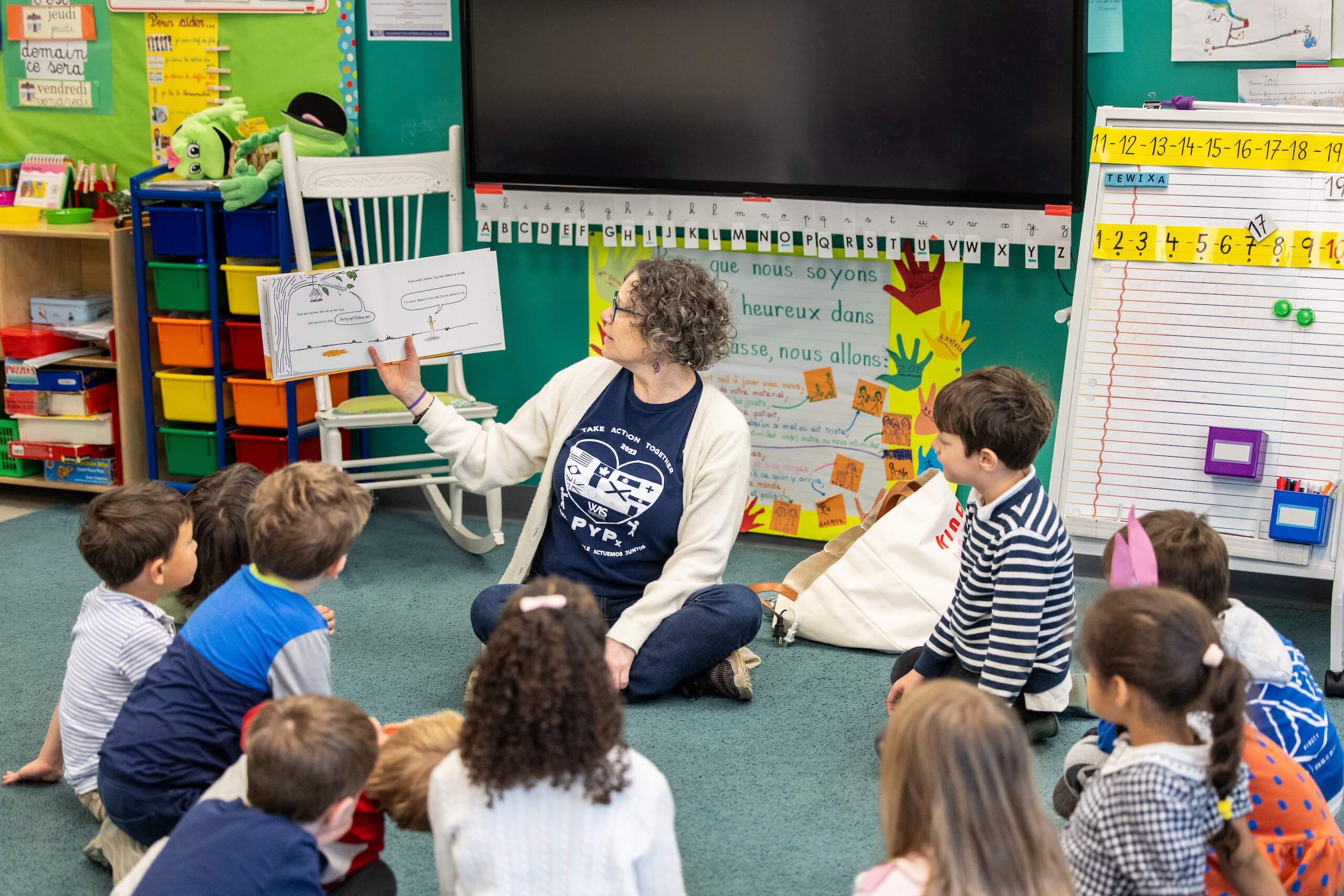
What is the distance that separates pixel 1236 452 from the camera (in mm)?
2676

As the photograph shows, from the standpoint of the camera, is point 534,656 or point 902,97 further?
point 902,97

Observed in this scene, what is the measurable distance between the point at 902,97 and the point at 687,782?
1.69 metres

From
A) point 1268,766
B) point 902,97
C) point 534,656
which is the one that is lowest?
point 1268,766

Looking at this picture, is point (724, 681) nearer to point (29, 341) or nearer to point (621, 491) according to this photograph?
point (621, 491)

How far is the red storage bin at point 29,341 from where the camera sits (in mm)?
3787

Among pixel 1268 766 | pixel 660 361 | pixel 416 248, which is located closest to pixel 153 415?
pixel 416 248

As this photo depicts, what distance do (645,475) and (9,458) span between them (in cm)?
235

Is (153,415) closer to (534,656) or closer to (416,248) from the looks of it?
(416,248)

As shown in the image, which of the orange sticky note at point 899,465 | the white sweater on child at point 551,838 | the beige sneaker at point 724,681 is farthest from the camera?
the orange sticky note at point 899,465

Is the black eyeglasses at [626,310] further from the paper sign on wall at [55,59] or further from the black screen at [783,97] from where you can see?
the paper sign on wall at [55,59]

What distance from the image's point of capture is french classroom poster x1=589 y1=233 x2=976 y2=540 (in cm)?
337

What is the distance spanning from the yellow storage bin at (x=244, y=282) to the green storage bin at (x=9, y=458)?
0.89 m

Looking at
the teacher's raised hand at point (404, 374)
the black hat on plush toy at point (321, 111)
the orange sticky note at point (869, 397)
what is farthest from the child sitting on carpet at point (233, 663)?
the black hat on plush toy at point (321, 111)

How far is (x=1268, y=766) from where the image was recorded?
5.15ft
